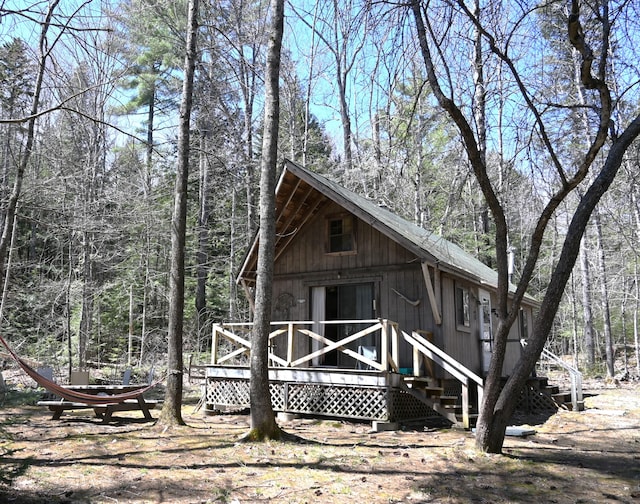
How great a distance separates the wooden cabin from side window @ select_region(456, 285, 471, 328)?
3cm

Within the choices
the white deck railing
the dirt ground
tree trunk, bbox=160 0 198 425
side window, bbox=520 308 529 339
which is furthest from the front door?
side window, bbox=520 308 529 339

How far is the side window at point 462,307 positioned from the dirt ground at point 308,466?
3.43m

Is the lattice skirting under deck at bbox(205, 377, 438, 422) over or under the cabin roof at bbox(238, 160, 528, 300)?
under

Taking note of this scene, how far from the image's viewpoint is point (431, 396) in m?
10.2

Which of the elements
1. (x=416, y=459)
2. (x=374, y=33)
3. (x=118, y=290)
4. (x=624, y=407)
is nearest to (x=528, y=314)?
(x=624, y=407)

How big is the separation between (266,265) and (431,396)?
14.2 ft

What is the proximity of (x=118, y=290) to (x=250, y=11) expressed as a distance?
536 inches

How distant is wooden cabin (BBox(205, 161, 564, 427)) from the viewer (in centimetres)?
1012

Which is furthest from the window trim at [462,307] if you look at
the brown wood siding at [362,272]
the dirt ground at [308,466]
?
the dirt ground at [308,466]

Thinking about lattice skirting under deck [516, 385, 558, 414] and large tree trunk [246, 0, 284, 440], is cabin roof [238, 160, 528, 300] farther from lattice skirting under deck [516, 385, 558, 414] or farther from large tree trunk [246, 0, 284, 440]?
lattice skirting under deck [516, 385, 558, 414]

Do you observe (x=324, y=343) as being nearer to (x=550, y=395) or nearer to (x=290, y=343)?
(x=290, y=343)

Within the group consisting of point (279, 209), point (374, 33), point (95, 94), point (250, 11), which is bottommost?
point (279, 209)

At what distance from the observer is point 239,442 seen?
25.5 feet

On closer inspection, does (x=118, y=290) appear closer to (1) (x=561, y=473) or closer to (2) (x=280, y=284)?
(2) (x=280, y=284)
